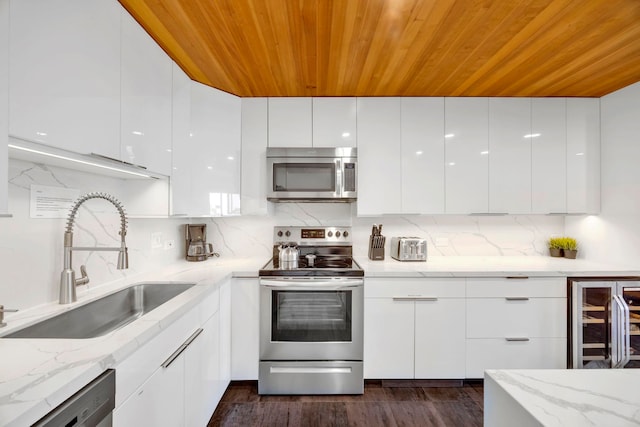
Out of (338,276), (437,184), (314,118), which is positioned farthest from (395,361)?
(314,118)

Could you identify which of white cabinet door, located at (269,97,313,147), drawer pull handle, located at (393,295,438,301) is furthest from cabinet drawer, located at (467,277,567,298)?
white cabinet door, located at (269,97,313,147)

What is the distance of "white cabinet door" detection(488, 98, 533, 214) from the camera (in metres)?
2.57

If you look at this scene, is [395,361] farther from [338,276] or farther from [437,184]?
[437,184]

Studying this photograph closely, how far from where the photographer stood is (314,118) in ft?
8.40

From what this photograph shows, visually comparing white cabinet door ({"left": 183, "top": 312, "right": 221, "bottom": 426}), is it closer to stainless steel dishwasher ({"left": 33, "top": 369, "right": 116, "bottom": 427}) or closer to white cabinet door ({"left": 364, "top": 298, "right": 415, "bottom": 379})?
stainless steel dishwasher ({"left": 33, "top": 369, "right": 116, "bottom": 427})

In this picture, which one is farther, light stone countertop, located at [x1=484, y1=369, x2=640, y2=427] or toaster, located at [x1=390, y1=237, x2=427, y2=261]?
toaster, located at [x1=390, y1=237, x2=427, y2=261]

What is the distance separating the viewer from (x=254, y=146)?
8.43 feet

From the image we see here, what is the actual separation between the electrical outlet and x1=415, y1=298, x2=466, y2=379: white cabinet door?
6.41ft

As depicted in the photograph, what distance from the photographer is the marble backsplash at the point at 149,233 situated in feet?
4.23

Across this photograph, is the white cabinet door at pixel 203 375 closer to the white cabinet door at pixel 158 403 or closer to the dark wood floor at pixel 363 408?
the white cabinet door at pixel 158 403

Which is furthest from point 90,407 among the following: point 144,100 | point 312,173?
point 312,173

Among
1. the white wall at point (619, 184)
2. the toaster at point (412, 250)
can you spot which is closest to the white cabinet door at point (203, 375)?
the toaster at point (412, 250)

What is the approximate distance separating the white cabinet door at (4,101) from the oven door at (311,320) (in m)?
1.54

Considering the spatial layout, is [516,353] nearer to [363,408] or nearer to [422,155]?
[363,408]
